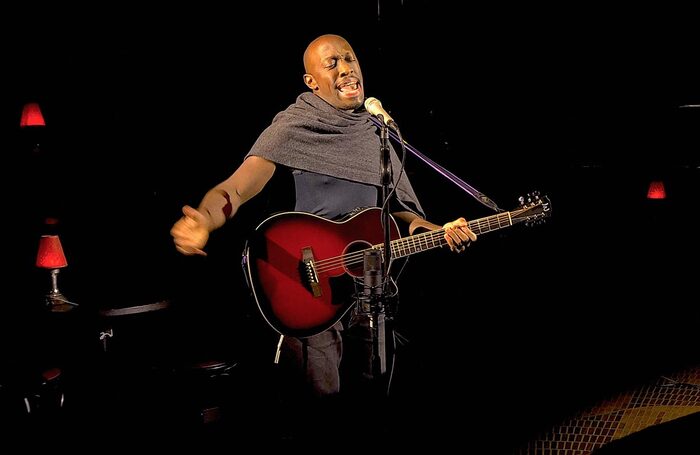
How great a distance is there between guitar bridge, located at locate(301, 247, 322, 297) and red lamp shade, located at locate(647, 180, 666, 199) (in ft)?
11.2

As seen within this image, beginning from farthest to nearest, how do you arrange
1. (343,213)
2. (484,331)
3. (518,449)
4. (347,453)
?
1. (484,331)
2. (343,213)
3. (347,453)
4. (518,449)

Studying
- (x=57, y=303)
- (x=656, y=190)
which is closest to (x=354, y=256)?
(x=57, y=303)

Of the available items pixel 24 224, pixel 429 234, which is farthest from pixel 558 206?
pixel 24 224

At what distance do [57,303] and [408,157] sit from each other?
2.17m

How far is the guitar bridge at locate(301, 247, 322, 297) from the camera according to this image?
102 inches

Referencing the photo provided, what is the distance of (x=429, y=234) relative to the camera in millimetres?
2758

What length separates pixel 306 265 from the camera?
2588mm

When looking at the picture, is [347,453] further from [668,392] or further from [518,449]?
[668,392]

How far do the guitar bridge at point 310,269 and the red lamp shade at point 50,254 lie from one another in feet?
5.60

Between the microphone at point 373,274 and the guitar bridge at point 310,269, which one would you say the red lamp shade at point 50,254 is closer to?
the guitar bridge at point 310,269

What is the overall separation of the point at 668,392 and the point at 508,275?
1.90 meters

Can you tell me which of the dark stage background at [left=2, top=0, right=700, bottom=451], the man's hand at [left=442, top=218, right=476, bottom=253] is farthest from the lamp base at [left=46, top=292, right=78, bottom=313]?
the man's hand at [left=442, top=218, right=476, bottom=253]

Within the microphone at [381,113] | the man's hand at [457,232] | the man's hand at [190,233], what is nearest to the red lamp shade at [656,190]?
the man's hand at [457,232]

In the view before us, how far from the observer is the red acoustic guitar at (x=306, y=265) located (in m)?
2.53
